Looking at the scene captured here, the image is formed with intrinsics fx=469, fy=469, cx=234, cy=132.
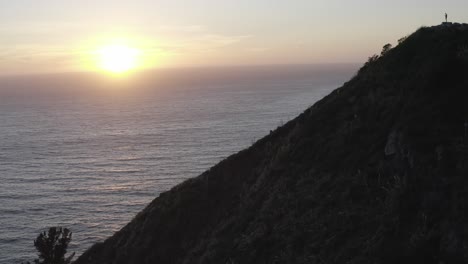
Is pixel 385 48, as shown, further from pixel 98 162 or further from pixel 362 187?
pixel 98 162

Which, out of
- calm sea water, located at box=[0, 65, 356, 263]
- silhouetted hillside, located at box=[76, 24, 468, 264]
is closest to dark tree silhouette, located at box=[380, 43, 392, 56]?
silhouetted hillside, located at box=[76, 24, 468, 264]

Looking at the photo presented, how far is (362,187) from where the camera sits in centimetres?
1396

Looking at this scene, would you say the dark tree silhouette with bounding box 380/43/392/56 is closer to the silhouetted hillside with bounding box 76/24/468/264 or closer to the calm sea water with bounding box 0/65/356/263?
the silhouetted hillside with bounding box 76/24/468/264

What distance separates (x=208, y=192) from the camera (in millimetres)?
25094

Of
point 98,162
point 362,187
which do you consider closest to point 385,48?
point 362,187

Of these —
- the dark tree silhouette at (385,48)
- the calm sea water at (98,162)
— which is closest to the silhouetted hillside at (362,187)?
the dark tree silhouette at (385,48)

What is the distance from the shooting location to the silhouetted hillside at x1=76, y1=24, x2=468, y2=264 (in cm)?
1138

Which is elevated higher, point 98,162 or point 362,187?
point 362,187

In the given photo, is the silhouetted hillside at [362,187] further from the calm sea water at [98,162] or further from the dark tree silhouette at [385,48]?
the calm sea water at [98,162]

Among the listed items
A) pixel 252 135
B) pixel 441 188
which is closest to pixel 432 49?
pixel 441 188

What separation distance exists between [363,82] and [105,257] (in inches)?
698

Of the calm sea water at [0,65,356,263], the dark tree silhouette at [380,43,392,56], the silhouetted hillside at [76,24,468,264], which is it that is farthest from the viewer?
the calm sea water at [0,65,356,263]

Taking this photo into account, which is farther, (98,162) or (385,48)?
(98,162)

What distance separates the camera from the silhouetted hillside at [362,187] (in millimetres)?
11383
